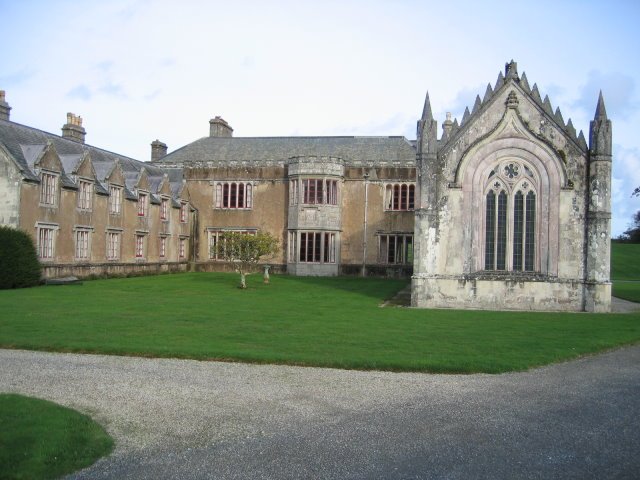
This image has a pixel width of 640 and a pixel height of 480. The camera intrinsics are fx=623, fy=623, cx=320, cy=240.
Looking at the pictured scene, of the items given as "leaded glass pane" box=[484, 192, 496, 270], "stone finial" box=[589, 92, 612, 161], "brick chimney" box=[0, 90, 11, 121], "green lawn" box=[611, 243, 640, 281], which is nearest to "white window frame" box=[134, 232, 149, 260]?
"brick chimney" box=[0, 90, 11, 121]

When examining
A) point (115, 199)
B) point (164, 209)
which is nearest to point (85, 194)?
point (115, 199)

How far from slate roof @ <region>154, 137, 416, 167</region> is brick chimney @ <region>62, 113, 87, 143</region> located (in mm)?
7642

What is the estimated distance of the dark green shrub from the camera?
28312 millimetres

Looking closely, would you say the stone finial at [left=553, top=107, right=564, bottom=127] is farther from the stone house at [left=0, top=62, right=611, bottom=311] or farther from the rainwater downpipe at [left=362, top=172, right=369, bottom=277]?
the rainwater downpipe at [left=362, top=172, right=369, bottom=277]

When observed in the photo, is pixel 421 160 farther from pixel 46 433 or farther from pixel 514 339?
pixel 46 433

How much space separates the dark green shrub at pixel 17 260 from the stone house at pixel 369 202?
4.81 feet

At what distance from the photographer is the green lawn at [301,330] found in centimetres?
1320

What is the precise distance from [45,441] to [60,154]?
30777 millimetres

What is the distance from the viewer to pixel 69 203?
33.8 m

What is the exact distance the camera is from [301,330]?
Result: 55.7ft

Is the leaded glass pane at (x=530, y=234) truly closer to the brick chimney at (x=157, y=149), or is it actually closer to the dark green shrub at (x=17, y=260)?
the dark green shrub at (x=17, y=260)

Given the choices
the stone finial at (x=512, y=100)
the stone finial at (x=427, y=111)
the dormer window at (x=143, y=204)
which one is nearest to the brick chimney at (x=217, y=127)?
the dormer window at (x=143, y=204)

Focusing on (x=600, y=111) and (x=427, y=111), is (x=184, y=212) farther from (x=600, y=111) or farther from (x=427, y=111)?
(x=600, y=111)

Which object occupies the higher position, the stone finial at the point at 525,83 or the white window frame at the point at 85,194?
the stone finial at the point at 525,83
